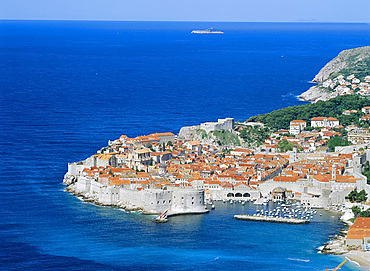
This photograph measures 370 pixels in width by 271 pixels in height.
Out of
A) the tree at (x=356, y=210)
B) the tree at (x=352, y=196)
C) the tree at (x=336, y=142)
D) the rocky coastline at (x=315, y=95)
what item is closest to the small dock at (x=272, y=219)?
the tree at (x=356, y=210)

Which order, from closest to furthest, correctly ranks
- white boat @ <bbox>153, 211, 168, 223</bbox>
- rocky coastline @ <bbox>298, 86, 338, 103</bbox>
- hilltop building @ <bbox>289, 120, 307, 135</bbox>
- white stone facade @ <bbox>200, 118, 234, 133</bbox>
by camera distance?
white boat @ <bbox>153, 211, 168, 223</bbox> → white stone facade @ <bbox>200, 118, 234, 133</bbox> → hilltop building @ <bbox>289, 120, 307, 135</bbox> → rocky coastline @ <bbox>298, 86, 338, 103</bbox>

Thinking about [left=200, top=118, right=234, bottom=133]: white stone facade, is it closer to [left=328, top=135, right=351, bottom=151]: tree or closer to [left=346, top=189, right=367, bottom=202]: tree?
[left=328, top=135, right=351, bottom=151]: tree

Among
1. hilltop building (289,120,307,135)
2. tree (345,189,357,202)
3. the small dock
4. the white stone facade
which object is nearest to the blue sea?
the small dock

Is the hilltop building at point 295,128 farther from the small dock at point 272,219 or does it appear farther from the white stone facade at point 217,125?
the small dock at point 272,219

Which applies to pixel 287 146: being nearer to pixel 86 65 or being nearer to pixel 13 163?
pixel 13 163

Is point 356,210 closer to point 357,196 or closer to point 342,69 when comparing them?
point 357,196

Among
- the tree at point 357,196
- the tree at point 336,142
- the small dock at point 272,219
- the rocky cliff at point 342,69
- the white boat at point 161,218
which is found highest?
the rocky cliff at point 342,69

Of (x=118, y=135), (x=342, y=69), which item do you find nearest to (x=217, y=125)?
(x=118, y=135)
